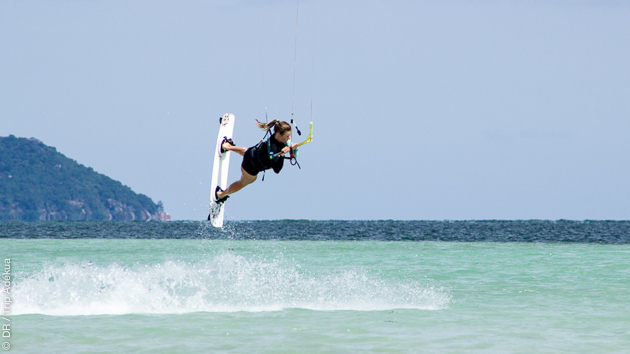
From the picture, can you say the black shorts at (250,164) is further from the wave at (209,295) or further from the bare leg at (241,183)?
the wave at (209,295)

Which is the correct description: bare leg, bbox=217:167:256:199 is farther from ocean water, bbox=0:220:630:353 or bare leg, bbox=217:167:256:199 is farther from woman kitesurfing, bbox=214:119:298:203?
ocean water, bbox=0:220:630:353

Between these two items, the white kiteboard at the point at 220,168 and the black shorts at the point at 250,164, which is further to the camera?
the white kiteboard at the point at 220,168

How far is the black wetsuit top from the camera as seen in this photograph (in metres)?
12.8

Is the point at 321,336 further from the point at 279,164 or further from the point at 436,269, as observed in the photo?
the point at 436,269

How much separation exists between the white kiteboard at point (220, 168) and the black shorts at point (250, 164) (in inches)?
98.6

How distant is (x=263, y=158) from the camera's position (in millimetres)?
12914

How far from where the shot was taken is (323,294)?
54.2ft

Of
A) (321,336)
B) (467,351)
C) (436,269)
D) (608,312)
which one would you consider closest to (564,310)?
(608,312)

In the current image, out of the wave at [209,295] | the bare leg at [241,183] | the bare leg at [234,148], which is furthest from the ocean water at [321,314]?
the bare leg at [234,148]

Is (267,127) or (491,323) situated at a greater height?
(267,127)

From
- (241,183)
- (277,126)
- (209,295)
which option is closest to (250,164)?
(241,183)

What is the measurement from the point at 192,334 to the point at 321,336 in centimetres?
212

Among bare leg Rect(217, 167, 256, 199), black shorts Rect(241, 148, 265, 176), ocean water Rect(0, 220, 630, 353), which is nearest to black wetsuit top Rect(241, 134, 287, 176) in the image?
black shorts Rect(241, 148, 265, 176)

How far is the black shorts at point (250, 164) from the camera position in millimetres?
13117
